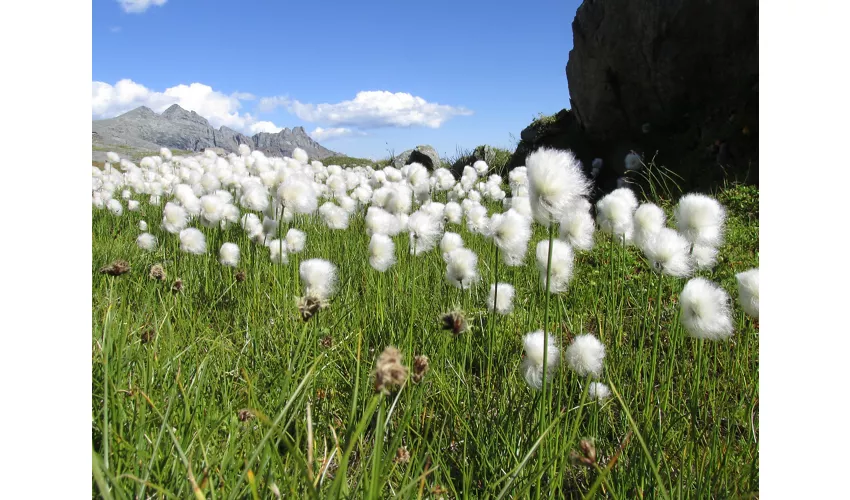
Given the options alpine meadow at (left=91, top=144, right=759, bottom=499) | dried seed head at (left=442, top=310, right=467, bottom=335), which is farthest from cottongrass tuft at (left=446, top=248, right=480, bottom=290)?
dried seed head at (left=442, top=310, right=467, bottom=335)

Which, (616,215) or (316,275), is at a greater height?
(616,215)

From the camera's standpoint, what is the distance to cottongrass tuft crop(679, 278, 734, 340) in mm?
1423

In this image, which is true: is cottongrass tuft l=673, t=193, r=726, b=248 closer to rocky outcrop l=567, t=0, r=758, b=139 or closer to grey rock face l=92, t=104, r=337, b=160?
rocky outcrop l=567, t=0, r=758, b=139

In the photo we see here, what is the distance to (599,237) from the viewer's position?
445 centimetres

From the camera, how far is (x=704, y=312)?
144 cm

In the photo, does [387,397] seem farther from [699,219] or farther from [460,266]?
[699,219]

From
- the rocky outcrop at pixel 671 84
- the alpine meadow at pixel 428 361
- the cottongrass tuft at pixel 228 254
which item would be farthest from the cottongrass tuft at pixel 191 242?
the rocky outcrop at pixel 671 84

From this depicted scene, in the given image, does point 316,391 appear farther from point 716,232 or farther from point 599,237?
point 599,237

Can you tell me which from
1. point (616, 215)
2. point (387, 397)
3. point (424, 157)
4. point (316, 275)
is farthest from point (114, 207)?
→ point (424, 157)

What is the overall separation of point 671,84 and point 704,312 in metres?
5.94
